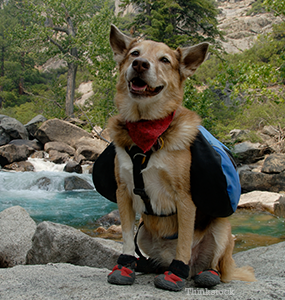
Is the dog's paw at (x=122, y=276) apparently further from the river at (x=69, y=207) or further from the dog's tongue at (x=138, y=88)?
the river at (x=69, y=207)

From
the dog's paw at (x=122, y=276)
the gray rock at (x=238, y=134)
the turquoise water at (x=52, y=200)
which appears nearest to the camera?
the dog's paw at (x=122, y=276)

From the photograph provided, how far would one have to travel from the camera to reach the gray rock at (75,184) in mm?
13133

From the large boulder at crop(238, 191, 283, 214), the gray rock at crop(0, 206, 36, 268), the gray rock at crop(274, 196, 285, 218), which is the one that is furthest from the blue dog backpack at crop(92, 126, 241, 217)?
the large boulder at crop(238, 191, 283, 214)

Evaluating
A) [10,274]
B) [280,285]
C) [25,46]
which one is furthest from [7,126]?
[280,285]

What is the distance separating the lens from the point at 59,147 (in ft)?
63.3

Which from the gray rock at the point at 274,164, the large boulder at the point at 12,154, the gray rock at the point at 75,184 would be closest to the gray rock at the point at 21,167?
the large boulder at the point at 12,154

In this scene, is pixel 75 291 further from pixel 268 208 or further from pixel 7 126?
pixel 7 126

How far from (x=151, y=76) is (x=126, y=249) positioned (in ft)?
5.04

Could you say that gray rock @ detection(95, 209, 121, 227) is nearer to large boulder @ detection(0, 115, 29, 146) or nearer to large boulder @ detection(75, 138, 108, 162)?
large boulder @ detection(75, 138, 108, 162)

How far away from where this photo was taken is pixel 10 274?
8.83 ft

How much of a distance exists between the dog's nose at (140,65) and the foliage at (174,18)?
17.4 m

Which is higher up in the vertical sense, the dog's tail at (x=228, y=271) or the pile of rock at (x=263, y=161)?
the dog's tail at (x=228, y=271)

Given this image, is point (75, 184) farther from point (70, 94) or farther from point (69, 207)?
point (70, 94)

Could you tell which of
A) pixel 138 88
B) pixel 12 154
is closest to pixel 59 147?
pixel 12 154
